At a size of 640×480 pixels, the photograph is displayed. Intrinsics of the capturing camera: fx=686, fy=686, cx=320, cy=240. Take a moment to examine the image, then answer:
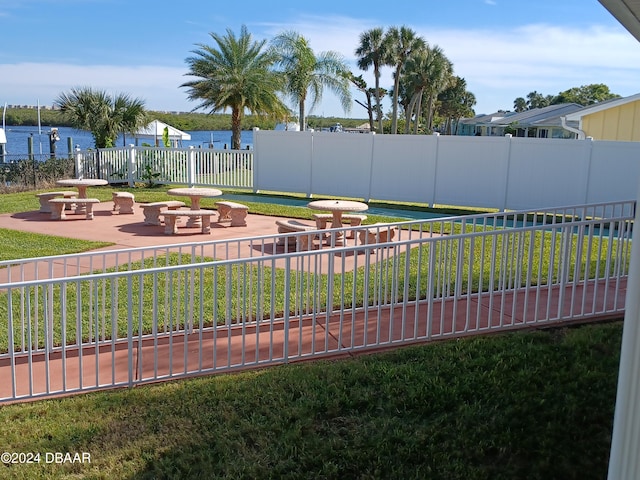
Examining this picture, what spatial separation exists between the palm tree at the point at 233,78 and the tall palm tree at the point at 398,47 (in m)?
28.2

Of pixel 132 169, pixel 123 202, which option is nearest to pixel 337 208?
pixel 123 202

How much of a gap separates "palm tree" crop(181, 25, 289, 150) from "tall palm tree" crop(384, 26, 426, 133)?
28186mm

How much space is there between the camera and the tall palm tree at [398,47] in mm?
56156

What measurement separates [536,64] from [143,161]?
46517 millimetres

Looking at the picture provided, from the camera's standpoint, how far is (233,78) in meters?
27.3

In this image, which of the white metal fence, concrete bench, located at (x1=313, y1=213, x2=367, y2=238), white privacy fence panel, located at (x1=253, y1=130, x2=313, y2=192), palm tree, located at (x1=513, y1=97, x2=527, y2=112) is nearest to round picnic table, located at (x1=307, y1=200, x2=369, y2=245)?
concrete bench, located at (x1=313, y1=213, x2=367, y2=238)

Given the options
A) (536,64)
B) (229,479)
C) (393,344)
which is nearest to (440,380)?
(393,344)

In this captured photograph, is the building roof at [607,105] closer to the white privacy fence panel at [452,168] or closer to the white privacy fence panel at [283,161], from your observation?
the white privacy fence panel at [452,168]

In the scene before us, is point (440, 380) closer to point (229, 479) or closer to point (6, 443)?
point (229, 479)

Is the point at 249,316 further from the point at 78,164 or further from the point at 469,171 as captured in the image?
the point at 78,164

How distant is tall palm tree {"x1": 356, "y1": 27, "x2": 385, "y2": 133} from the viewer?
183 ft

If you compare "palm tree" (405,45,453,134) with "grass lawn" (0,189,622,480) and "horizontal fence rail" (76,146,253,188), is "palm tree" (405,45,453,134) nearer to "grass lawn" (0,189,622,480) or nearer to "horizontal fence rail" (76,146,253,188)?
"horizontal fence rail" (76,146,253,188)

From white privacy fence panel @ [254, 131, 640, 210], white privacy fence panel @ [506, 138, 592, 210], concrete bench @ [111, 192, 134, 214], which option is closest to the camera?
concrete bench @ [111, 192, 134, 214]

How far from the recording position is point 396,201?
19.0 metres
